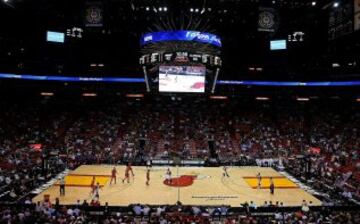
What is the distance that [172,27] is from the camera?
3294 centimetres

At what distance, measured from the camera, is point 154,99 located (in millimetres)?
48969

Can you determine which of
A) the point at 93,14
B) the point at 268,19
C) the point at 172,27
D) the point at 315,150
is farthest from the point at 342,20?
the point at 172,27

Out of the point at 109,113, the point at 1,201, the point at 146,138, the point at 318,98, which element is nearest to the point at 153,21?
the point at 146,138

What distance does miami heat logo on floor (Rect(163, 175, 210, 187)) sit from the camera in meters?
26.7

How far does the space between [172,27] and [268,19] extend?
37.8 ft

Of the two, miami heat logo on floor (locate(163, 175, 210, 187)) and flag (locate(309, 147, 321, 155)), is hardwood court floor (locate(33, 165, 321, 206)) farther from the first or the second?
flag (locate(309, 147, 321, 155))

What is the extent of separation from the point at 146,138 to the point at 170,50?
22501mm

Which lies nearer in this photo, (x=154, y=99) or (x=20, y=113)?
(x=20, y=113)

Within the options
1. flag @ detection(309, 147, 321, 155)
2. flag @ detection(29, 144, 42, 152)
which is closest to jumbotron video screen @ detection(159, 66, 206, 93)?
flag @ detection(309, 147, 321, 155)

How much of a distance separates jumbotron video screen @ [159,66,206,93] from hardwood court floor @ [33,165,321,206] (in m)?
7.36

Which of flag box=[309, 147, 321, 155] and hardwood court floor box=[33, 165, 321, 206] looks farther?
flag box=[309, 147, 321, 155]

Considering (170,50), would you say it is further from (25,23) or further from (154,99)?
(154,99)

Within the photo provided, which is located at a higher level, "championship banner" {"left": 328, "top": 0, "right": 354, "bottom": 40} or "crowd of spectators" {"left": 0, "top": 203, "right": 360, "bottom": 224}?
"championship banner" {"left": 328, "top": 0, "right": 354, "bottom": 40}

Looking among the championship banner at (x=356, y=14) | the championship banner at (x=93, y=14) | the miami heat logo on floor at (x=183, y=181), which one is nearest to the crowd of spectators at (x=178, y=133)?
the miami heat logo on floor at (x=183, y=181)
